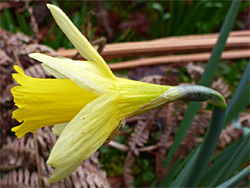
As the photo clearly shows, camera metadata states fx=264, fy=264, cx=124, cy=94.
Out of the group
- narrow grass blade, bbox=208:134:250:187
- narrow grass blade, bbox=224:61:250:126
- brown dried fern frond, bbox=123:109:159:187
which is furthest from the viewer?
brown dried fern frond, bbox=123:109:159:187

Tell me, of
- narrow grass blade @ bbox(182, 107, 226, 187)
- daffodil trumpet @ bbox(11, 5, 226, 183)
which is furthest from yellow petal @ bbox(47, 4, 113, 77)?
narrow grass blade @ bbox(182, 107, 226, 187)

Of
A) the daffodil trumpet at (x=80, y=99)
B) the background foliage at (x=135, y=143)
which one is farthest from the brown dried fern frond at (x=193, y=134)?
the daffodil trumpet at (x=80, y=99)

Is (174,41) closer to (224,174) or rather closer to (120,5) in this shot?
(224,174)

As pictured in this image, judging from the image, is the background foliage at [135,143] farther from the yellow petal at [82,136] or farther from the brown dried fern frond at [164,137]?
the yellow petal at [82,136]

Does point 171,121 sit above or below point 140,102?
below

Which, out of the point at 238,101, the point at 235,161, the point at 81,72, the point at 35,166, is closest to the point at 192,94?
the point at 81,72

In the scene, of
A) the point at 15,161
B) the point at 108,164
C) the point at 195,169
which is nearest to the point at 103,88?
the point at 195,169

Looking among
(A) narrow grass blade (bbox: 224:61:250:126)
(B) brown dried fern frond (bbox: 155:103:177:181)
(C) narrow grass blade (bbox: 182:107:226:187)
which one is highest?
(C) narrow grass blade (bbox: 182:107:226:187)

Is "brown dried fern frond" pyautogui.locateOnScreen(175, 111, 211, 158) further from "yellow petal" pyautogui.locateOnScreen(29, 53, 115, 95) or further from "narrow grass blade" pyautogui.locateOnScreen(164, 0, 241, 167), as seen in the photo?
"yellow petal" pyautogui.locateOnScreen(29, 53, 115, 95)
